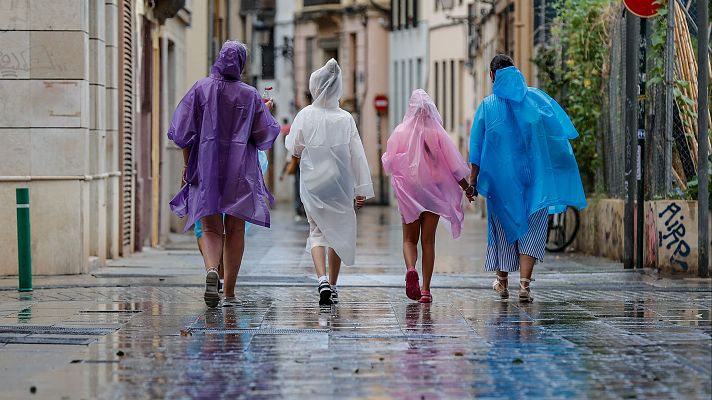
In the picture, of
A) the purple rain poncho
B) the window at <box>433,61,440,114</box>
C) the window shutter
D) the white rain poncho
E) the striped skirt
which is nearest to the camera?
the purple rain poncho

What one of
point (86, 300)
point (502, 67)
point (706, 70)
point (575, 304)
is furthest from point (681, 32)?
point (86, 300)

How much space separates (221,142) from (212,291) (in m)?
1.20

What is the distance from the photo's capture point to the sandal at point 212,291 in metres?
11.4

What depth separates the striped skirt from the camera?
41.2 ft

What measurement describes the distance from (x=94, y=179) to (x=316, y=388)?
30.3 feet

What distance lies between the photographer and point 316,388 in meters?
7.51

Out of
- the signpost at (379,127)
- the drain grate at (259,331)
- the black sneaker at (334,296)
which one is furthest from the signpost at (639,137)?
the signpost at (379,127)

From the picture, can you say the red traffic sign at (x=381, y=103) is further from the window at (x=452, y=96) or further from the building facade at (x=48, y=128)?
the building facade at (x=48, y=128)

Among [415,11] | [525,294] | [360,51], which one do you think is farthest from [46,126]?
[360,51]

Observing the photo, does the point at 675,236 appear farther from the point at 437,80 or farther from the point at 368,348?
the point at 437,80

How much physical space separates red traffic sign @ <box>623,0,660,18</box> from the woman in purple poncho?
15.8 feet

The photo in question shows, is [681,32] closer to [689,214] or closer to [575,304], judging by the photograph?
[689,214]

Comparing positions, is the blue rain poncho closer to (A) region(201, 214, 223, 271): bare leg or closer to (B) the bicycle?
(A) region(201, 214, 223, 271): bare leg

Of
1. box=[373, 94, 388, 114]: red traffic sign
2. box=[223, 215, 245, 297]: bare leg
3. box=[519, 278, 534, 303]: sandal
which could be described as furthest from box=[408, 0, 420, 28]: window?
box=[223, 215, 245, 297]: bare leg
